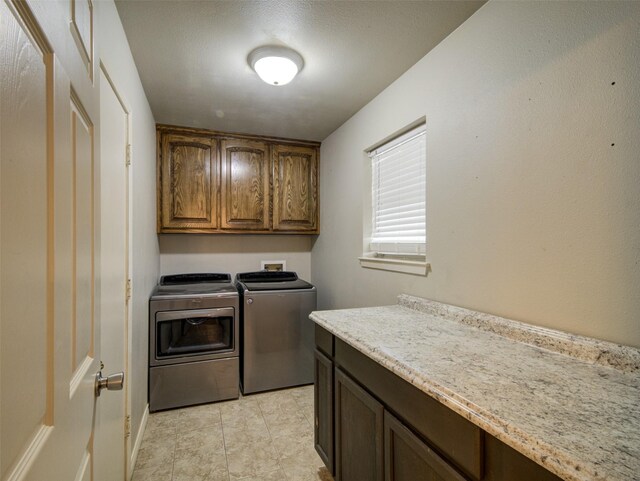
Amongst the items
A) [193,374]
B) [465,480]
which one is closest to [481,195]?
[465,480]

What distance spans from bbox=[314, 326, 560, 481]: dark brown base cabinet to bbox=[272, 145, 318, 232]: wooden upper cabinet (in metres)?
1.67

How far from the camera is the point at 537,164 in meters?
1.20

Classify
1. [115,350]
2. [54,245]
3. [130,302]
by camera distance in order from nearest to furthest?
[54,245] < [115,350] < [130,302]

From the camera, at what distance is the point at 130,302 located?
1774 millimetres

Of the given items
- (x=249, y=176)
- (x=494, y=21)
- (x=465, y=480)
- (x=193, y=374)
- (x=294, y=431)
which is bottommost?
(x=294, y=431)

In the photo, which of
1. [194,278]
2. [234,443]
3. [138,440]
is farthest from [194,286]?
[234,443]

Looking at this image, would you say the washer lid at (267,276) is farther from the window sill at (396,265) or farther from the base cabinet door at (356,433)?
the base cabinet door at (356,433)

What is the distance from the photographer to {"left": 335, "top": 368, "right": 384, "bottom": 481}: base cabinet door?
1232 millimetres

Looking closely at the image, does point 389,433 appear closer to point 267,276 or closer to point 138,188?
point 138,188

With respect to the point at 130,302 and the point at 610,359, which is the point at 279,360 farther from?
the point at 610,359

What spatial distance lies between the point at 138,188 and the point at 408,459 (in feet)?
6.48

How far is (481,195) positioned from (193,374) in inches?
94.2

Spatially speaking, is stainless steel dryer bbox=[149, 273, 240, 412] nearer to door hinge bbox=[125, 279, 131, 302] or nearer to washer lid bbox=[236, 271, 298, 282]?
washer lid bbox=[236, 271, 298, 282]

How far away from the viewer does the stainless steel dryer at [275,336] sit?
2.71m
